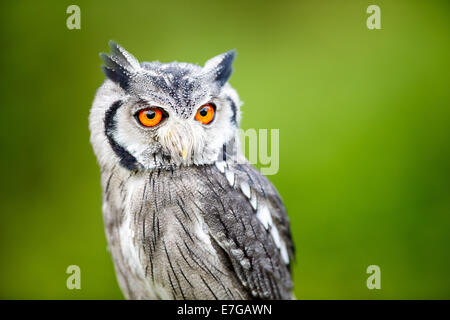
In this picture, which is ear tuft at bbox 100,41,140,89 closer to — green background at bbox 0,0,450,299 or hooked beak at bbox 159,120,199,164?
hooked beak at bbox 159,120,199,164

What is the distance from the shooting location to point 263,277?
1.50m

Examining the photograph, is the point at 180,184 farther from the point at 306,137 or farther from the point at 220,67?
the point at 306,137

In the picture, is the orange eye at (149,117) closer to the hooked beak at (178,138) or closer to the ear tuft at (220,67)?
the hooked beak at (178,138)

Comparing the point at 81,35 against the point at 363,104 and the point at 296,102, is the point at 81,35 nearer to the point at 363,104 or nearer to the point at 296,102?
the point at 296,102

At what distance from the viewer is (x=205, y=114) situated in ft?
4.26

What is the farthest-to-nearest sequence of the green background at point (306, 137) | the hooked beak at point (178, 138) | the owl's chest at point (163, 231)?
the green background at point (306, 137) → the owl's chest at point (163, 231) → the hooked beak at point (178, 138)

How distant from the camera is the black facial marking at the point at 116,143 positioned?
4.23 feet

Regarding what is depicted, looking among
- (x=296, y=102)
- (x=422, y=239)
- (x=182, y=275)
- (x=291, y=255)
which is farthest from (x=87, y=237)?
(x=422, y=239)

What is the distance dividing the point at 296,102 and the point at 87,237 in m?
1.23

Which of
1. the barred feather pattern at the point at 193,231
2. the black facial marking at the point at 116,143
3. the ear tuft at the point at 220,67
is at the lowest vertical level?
the barred feather pattern at the point at 193,231

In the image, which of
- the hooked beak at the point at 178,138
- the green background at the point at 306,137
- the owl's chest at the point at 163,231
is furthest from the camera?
the green background at the point at 306,137

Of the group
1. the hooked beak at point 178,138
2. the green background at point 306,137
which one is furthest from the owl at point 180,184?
the green background at point 306,137

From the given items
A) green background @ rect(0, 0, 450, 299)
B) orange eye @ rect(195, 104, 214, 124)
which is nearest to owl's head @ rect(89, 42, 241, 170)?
orange eye @ rect(195, 104, 214, 124)

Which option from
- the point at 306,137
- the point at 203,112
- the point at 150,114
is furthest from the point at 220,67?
the point at 306,137
